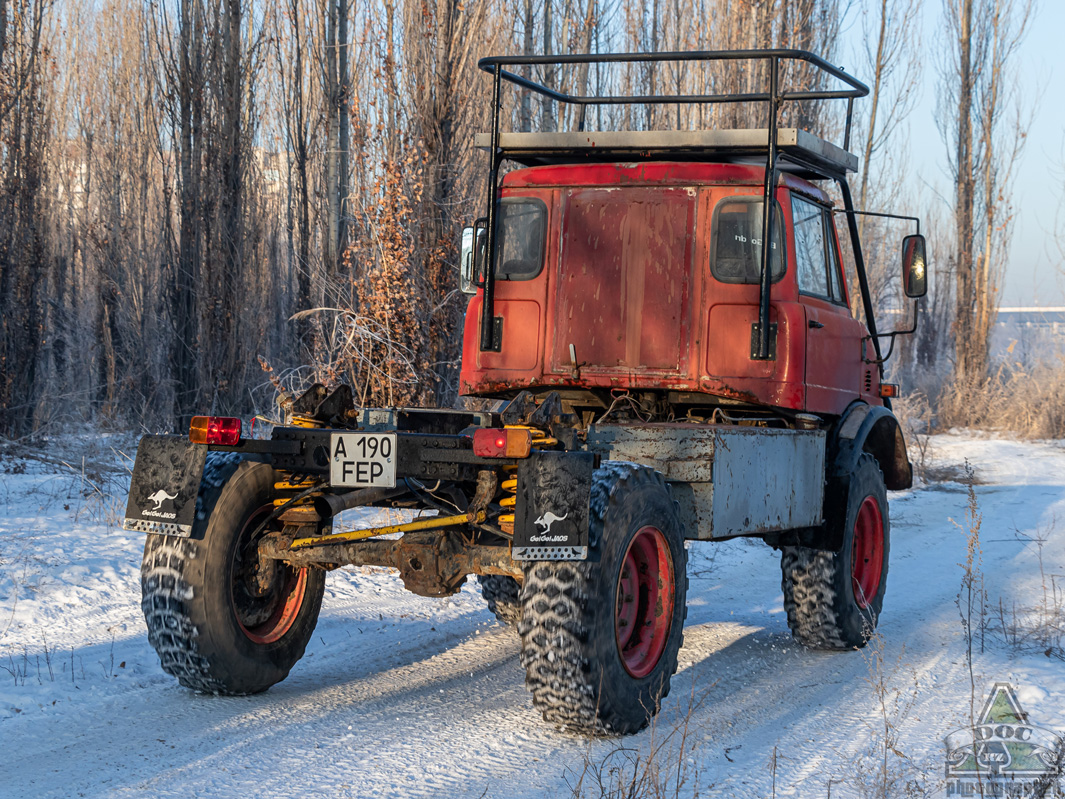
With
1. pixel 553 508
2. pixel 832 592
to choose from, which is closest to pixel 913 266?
pixel 832 592

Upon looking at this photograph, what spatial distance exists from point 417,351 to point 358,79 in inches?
281

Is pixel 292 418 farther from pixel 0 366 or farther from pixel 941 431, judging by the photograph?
pixel 941 431

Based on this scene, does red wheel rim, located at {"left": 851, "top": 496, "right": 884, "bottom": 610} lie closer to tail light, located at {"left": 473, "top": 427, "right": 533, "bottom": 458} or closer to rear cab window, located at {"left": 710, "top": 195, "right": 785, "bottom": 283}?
rear cab window, located at {"left": 710, "top": 195, "right": 785, "bottom": 283}

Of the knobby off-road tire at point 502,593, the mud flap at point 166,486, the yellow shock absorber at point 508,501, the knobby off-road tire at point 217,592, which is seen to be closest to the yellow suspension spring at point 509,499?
the yellow shock absorber at point 508,501

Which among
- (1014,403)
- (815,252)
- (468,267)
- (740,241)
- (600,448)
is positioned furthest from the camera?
(1014,403)

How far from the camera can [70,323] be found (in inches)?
807

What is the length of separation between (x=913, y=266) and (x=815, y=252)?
0.62 metres

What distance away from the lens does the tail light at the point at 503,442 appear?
4555 mm

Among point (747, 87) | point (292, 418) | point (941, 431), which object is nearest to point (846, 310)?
point (292, 418)

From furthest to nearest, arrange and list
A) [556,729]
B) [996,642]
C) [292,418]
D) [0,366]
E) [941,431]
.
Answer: [941,431] → [0,366] → [996,642] → [292,418] → [556,729]

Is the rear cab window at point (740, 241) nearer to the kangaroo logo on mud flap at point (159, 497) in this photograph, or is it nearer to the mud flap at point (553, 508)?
the mud flap at point (553, 508)

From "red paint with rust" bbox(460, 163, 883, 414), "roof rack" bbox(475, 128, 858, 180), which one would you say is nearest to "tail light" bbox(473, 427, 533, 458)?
"red paint with rust" bbox(460, 163, 883, 414)

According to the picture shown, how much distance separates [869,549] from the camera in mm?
7688

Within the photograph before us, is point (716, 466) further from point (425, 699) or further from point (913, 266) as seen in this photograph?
point (913, 266)
